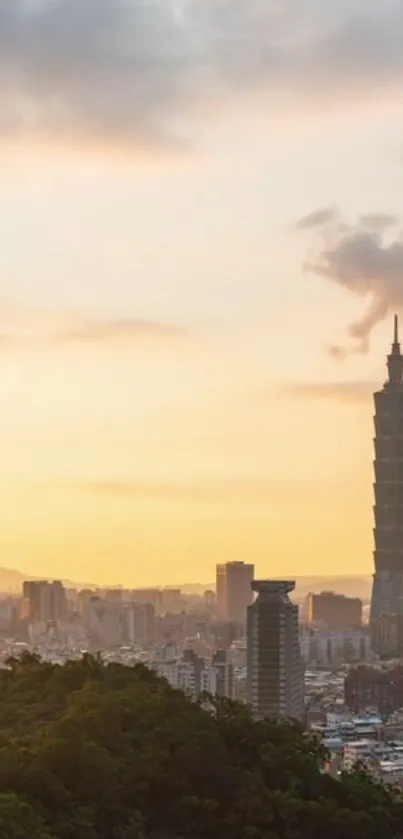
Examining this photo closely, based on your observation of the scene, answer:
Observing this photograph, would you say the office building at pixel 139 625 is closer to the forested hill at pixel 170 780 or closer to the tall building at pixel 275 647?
the tall building at pixel 275 647

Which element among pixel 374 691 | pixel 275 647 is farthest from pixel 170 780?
pixel 374 691

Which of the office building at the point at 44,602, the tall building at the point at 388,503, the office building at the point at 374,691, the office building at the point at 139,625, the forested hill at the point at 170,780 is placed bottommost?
the forested hill at the point at 170,780

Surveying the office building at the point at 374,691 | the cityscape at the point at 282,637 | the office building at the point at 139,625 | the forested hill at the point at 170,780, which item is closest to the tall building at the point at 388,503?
the cityscape at the point at 282,637

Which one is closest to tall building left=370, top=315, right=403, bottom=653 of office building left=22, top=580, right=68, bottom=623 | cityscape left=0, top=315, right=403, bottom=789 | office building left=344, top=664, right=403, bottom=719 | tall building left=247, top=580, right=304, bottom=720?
cityscape left=0, top=315, right=403, bottom=789

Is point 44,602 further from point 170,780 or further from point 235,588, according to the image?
point 170,780

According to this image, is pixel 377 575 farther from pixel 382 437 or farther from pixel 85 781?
pixel 85 781
